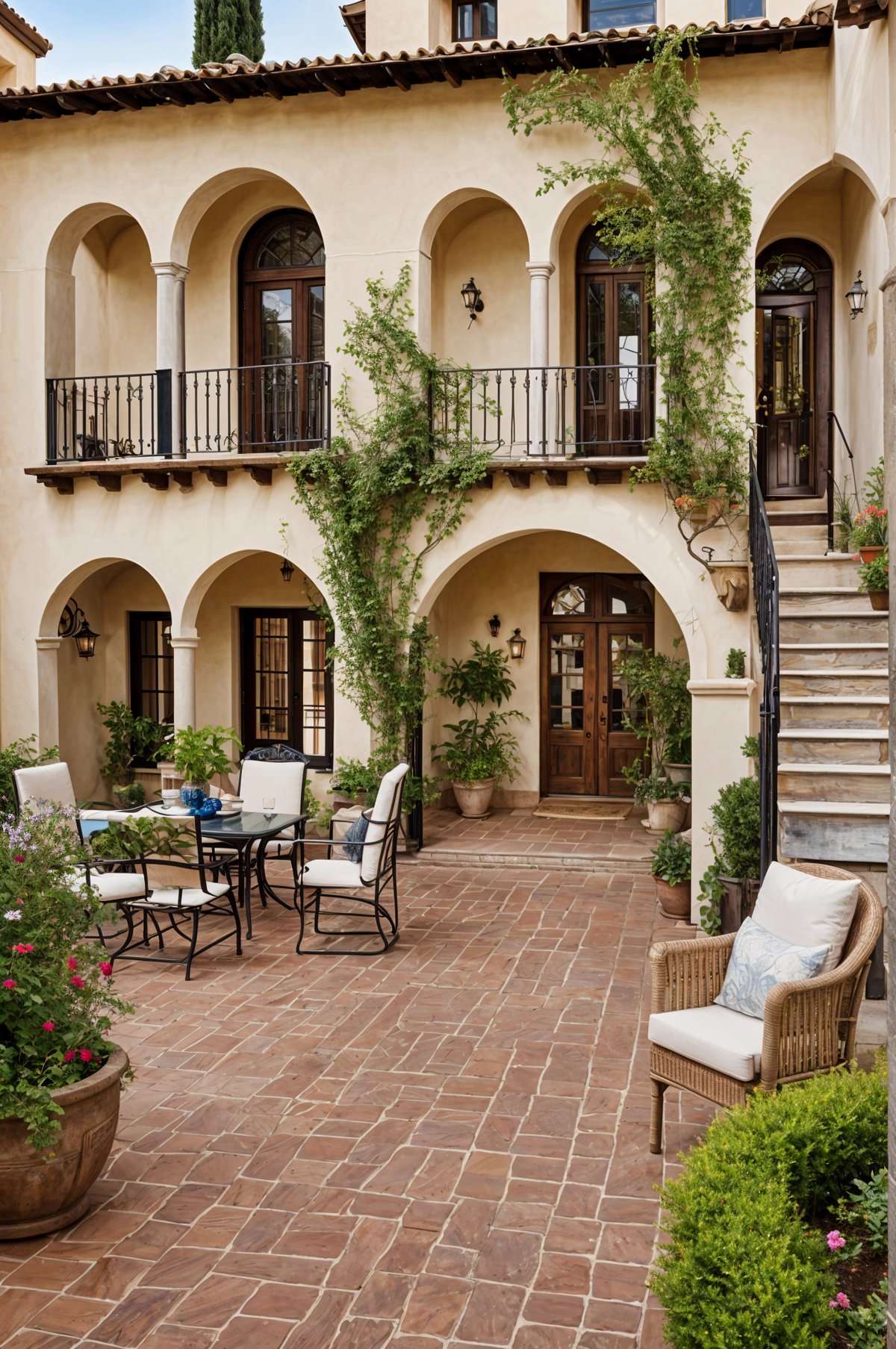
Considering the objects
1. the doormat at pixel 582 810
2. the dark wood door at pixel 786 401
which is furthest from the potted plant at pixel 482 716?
the dark wood door at pixel 786 401

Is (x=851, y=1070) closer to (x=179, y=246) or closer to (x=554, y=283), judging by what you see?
(x=554, y=283)

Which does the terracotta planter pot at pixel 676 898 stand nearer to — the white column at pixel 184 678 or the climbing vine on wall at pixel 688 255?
the climbing vine on wall at pixel 688 255

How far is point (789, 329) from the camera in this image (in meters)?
11.7

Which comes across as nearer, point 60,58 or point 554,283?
point 554,283

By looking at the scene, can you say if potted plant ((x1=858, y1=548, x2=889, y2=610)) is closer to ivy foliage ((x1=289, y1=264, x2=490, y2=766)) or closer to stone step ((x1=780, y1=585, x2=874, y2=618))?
stone step ((x1=780, y1=585, x2=874, y2=618))

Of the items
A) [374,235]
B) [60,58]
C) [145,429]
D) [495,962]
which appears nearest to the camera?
[495,962]

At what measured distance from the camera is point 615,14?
1223cm

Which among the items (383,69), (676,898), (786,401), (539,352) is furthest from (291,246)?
(676,898)

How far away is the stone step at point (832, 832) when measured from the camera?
20.0ft

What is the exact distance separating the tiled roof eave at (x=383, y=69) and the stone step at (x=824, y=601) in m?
4.58

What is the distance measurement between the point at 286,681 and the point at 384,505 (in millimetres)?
3701

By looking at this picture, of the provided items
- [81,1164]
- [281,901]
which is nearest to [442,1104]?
[81,1164]

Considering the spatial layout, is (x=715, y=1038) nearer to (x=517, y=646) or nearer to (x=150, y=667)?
(x=517, y=646)

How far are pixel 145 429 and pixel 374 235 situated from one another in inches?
149
